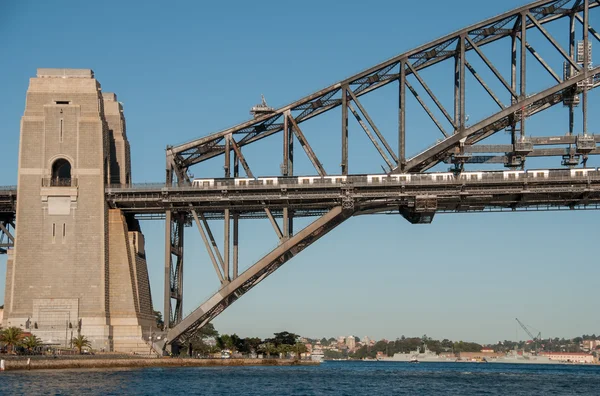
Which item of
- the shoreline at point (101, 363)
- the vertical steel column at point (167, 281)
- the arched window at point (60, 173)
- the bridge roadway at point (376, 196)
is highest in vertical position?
the arched window at point (60, 173)

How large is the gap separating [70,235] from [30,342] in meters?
12.4

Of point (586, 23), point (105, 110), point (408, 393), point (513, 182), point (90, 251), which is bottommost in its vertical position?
point (408, 393)

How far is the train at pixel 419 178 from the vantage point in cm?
11188

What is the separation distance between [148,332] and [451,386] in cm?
3322

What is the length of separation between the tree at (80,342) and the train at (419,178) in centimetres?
1985

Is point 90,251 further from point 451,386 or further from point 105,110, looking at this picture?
point 451,386

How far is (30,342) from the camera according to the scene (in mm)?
104375

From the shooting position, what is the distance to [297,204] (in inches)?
4488

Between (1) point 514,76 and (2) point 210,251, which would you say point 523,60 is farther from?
(2) point 210,251

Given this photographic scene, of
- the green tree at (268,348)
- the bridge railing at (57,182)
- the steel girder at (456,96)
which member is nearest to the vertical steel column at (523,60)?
the steel girder at (456,96)

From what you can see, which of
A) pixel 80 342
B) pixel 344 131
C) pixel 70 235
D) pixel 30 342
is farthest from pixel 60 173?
pixel 344 131

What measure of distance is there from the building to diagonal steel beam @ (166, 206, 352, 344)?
502 cm

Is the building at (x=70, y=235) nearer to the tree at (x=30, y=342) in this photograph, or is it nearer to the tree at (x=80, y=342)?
the tree at (x=80, y=342)

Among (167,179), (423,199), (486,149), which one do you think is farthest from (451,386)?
(167,179)
